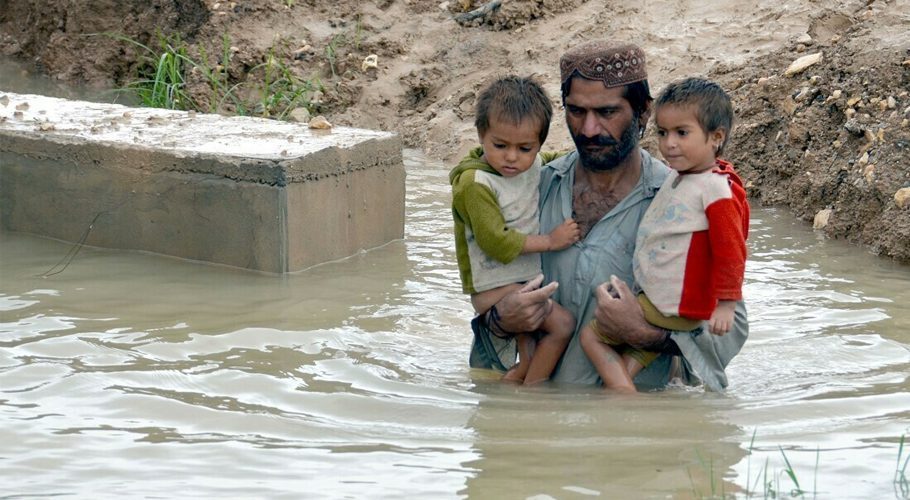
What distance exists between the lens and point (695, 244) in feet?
13.1

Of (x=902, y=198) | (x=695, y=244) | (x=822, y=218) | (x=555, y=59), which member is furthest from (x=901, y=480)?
(x=555, y=59)

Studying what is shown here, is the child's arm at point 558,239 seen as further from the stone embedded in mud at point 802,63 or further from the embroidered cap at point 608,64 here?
the stone embedded in mud at point 802,63

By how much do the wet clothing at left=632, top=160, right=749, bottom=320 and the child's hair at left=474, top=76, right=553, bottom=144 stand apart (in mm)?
468

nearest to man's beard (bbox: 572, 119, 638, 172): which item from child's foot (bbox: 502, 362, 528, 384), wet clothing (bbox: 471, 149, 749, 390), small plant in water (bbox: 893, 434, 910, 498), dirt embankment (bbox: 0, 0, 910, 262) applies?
wet clothing (bbox: 471, 149, 749, 390)

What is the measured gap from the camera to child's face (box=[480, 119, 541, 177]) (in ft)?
13.5

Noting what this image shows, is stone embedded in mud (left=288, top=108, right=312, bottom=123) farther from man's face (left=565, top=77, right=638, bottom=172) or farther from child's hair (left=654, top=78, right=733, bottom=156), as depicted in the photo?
child's hair (left=654, top=78, right=733, bottom=156)

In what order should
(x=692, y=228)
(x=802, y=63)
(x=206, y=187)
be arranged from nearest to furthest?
(x=692, y=228), (x=206, y=187), (x=802, y=63)

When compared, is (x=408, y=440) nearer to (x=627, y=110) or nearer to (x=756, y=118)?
(x=627, y=110)

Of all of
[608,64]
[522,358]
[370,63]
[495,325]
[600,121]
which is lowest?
[522,358]

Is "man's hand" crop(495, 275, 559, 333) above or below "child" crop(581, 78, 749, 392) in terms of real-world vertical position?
below

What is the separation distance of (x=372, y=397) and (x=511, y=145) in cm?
95

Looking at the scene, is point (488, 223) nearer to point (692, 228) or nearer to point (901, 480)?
point (692, 228)

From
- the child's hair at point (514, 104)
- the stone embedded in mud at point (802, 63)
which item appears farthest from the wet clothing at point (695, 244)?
the stone embedded in mud at point (802, 63)

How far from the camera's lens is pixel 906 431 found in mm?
3789
